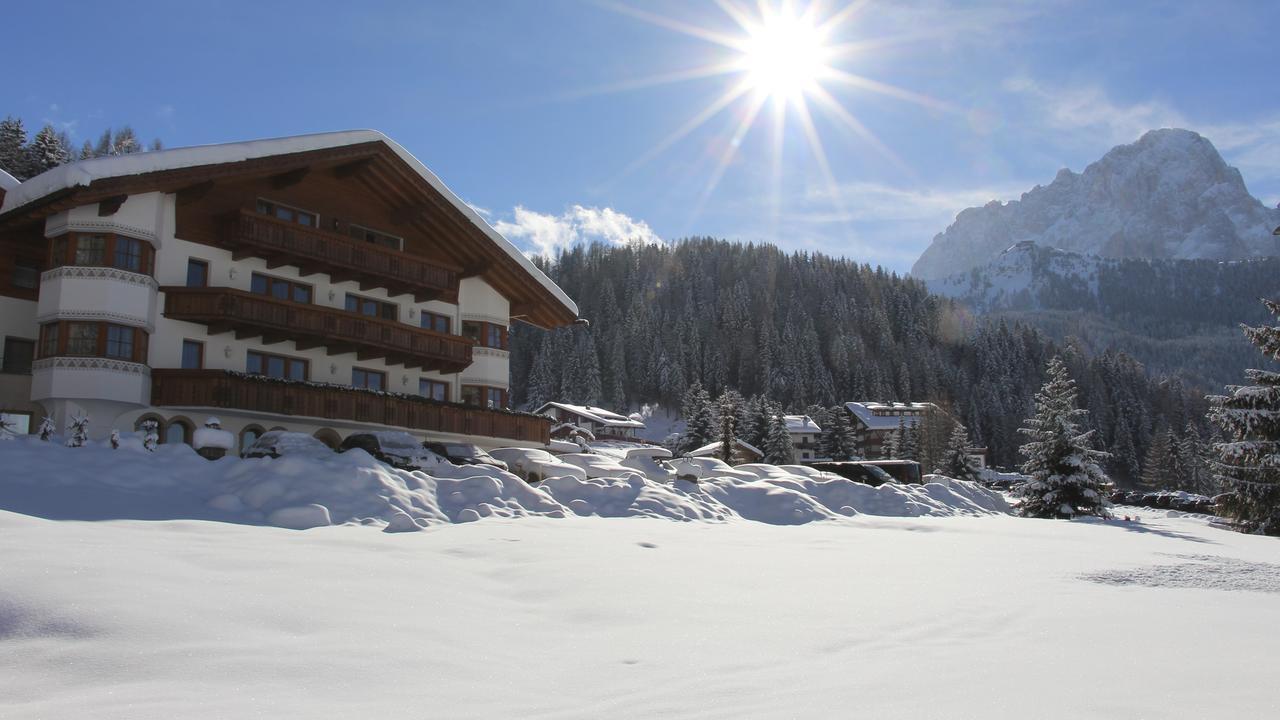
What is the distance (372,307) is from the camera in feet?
110

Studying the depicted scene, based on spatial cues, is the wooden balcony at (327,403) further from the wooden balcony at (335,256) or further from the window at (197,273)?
the wooden balcony at (335,256)

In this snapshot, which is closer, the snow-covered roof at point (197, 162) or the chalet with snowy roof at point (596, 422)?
the snow-covered roof at point (197, 162)

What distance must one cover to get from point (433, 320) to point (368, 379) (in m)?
4.00

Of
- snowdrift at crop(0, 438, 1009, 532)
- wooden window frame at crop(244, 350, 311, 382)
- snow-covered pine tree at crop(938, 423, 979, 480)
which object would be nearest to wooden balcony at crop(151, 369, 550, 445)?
wooden window frame at crop(244, 350, 311, 382)

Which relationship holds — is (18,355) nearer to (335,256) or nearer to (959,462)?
(335,256)

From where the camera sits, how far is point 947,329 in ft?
600

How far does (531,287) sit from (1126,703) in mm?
33837

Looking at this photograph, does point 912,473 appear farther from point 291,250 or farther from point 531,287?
point 291,250

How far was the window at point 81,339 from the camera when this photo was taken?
25125 millimetres

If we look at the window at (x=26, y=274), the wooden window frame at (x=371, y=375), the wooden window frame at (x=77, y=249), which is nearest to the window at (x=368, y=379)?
the wooden window frame at (x=371, y=375)

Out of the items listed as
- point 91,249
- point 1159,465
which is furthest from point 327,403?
point 1159,465

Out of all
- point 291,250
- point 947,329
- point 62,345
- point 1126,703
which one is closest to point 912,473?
point 291,250

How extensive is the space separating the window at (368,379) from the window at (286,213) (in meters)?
5.59

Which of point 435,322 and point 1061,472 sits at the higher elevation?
point 435,322
